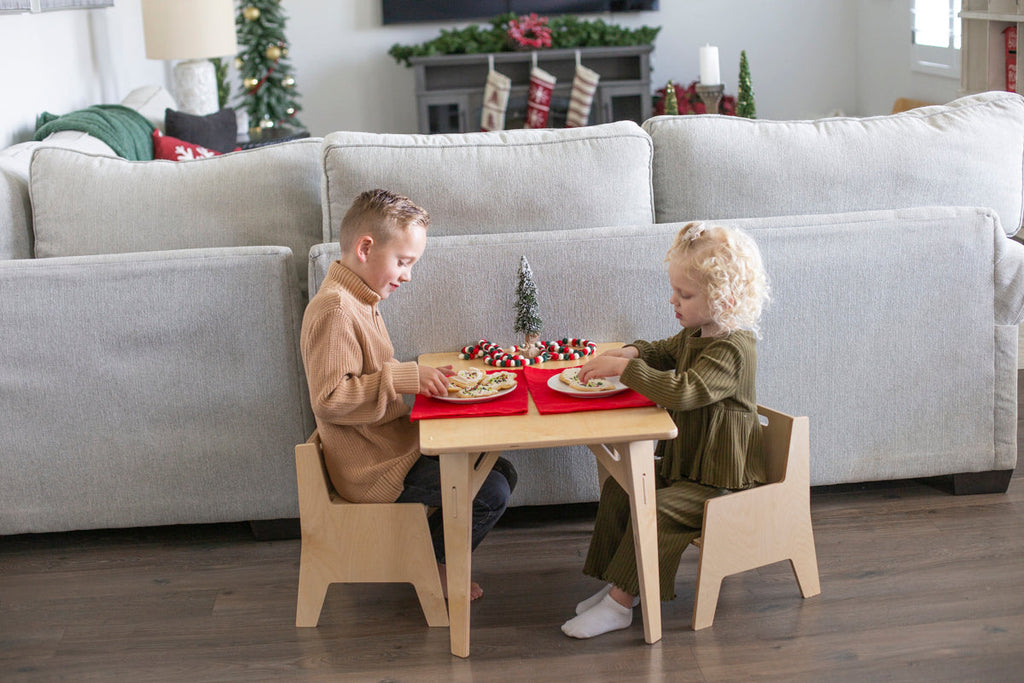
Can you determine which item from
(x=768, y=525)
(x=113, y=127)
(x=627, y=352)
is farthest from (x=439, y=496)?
(x=113, y=127)

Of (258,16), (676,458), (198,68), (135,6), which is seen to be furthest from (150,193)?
(258,16)

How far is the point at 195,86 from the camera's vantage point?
4.95 m

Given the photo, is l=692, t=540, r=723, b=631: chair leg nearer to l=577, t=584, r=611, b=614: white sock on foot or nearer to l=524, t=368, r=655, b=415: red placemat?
l=577, t=584, r=611, b=614: white sock on foot

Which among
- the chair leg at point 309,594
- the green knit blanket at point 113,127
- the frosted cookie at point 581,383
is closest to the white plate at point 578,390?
the frosted cookie at point 581,383

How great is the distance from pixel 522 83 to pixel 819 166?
428cm

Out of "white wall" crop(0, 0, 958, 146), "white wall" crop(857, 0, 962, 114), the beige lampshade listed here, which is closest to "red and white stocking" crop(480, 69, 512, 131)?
"white wall" crop(0, 0, 958, 146)

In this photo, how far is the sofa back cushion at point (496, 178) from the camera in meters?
2.23

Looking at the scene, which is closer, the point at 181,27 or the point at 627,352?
the point at 627,352

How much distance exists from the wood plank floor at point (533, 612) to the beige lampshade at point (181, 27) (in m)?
2.81

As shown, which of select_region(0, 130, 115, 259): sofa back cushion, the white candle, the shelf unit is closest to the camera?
select_region(0, 130, 115, 259): sofa back cushion

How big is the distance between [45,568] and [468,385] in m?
1.11

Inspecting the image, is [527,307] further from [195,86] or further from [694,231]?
[195,86]

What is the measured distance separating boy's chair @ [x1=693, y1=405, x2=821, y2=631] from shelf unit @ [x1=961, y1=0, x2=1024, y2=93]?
304 centimetres

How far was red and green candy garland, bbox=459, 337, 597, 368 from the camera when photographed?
2096 millimetres
